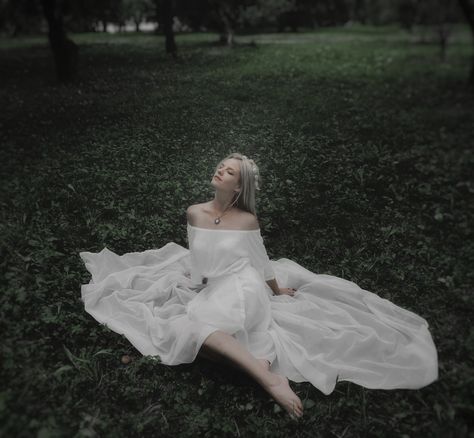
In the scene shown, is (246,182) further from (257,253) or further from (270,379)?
(270,379)

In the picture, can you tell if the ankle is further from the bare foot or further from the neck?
the neck

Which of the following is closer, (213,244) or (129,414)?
(129,414)

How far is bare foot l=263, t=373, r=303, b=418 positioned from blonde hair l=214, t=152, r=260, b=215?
1.63m

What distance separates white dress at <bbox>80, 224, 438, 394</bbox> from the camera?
3.72 meters

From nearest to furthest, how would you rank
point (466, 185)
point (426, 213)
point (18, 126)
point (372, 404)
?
point (372, 404) < point (426, 213) < point (466, 185) < point (18, 126)

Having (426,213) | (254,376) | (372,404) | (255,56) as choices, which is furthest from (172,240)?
(255,56)

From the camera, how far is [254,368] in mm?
3471

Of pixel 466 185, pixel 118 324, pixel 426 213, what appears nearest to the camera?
pixel 118 324

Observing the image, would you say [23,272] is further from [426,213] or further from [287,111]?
[287,111]

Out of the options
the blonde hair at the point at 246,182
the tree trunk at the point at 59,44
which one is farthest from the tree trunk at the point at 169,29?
the blonde hair at the point at 246,182

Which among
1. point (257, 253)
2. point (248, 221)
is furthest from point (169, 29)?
point (257, 253)

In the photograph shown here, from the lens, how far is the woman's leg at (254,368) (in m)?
3.41

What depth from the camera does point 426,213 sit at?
683cm

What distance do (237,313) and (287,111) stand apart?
7643 mm
